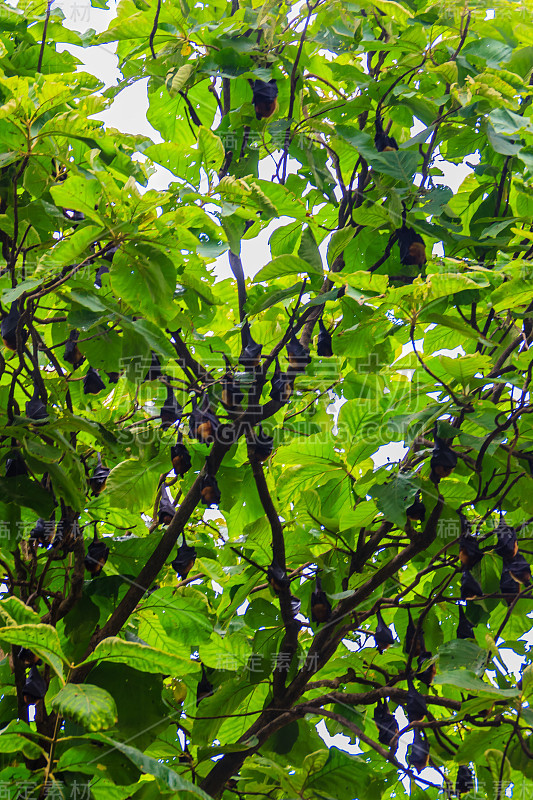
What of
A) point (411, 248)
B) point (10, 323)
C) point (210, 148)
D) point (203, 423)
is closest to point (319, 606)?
point (203, 423)

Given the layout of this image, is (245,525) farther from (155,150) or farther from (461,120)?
(461,120)

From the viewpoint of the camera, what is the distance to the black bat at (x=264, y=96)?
2688mm

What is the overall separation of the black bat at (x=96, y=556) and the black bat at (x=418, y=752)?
1.30m

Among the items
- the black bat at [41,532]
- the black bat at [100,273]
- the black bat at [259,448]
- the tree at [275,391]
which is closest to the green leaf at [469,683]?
the tree at [275,391]

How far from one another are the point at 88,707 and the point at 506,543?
150 cm

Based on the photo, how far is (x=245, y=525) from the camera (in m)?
2.98

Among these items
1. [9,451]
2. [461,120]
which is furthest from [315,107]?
[9,451]

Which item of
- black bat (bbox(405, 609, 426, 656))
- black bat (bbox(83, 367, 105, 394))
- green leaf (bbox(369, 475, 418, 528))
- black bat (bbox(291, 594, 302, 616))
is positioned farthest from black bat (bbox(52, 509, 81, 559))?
black bat (bbox(405, 609, 426, 656))

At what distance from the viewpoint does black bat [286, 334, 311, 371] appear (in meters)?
2.69

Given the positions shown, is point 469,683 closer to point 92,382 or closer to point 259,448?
point 259,448

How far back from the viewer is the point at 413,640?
2.77m

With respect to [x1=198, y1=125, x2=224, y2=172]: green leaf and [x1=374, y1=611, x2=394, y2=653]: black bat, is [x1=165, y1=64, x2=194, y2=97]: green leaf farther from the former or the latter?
[x1=374, y1=611, x2=394, y2=653]: black bat

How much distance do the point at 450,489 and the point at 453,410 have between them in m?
0.51

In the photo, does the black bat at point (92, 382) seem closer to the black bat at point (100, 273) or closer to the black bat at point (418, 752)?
the black bat at point (100, 273)
